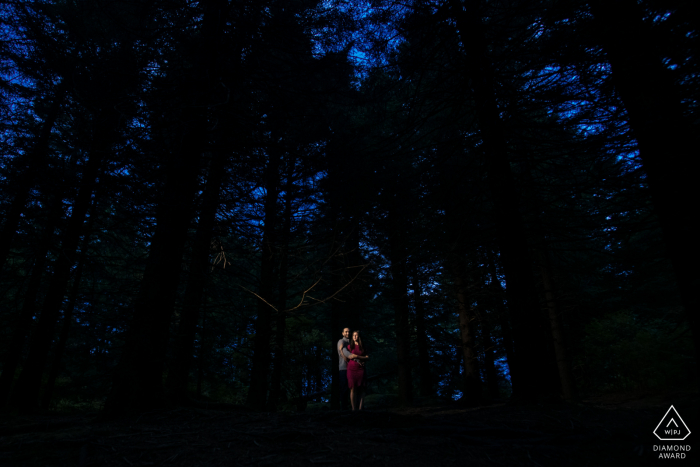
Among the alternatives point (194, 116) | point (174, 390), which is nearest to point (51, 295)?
point (174, 390)

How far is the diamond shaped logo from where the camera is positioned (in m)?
2.57

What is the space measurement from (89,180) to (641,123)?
37.0 feet

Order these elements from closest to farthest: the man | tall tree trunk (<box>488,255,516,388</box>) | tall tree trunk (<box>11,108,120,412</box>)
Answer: the man < tall tree trunk (<box>11,108,120,412</box>) < tall tree trunk (<box>488,255,516,388</box>)

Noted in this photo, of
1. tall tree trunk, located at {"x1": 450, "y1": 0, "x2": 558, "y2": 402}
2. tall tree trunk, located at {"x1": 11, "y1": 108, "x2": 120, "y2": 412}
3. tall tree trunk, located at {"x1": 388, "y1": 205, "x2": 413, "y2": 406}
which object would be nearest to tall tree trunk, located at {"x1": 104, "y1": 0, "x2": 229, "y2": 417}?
tall tree trunk, located at {"x1": 11, "y1": 108, "x2": 120, "y2": 412}

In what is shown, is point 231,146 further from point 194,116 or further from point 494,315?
point 494,315

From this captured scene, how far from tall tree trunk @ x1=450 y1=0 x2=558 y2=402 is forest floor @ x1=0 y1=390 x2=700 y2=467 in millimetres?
1262

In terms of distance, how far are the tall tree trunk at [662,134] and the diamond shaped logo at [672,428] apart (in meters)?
1.27

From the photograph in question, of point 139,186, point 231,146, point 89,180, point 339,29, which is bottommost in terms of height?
point 139,186

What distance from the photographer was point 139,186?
19.4ft

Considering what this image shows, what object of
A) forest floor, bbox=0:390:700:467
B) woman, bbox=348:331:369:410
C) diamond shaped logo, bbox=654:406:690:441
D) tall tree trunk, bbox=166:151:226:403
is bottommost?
forest floor, bbox=0:390:700:467

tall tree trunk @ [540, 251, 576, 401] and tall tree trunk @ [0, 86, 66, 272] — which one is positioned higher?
tall tree trunk @ [0, 86, 66, 272]

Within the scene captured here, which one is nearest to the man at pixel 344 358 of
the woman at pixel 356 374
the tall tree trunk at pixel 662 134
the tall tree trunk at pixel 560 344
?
the woman at pixel 356 374

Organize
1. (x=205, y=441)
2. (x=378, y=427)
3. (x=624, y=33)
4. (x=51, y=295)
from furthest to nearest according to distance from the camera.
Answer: (x=51, y=295) < (x=624, y=33) < (x=378, y=427) < (x=205, y=441)

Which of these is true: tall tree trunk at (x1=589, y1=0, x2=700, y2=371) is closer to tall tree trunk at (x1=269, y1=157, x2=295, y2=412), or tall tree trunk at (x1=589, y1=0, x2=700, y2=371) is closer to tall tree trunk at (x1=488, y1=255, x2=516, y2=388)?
tall tree trunk at (x1=488, y1=255, x2=516, y2=388)
